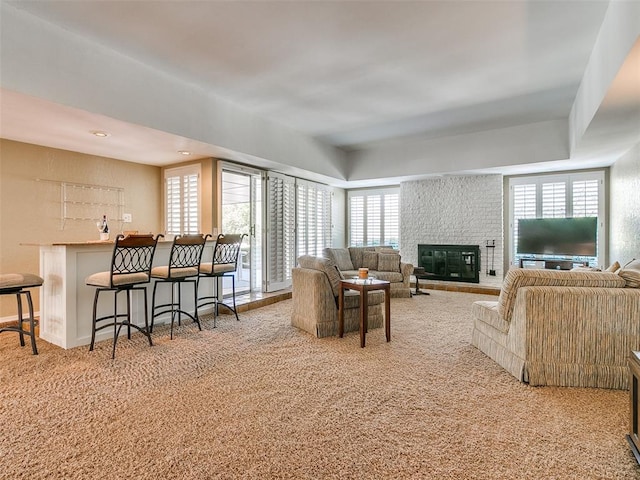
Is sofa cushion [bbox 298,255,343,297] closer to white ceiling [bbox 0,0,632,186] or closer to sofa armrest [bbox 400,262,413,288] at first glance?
white ceiling [bbox 0,0,632,186]

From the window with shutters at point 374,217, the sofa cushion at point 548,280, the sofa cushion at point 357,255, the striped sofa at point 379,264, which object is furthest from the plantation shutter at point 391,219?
the sofa cushion at point 548,280

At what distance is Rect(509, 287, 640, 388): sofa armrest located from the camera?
2439mm

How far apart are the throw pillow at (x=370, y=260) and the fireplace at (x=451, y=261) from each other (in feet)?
3.87

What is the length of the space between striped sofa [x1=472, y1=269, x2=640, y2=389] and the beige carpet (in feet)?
0.42

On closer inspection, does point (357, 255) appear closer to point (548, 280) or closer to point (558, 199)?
point (558, 199)

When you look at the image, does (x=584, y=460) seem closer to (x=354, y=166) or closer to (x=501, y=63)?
(x=501, y=63)

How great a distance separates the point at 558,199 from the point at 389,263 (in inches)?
133

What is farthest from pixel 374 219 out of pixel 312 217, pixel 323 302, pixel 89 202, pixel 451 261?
pixel 89 202

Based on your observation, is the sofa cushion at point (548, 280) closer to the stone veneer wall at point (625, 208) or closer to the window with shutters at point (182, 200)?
the stone veneer wall at point (625, 208)

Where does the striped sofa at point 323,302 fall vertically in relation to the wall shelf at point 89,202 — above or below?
below

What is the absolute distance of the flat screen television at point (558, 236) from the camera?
5.95 metres

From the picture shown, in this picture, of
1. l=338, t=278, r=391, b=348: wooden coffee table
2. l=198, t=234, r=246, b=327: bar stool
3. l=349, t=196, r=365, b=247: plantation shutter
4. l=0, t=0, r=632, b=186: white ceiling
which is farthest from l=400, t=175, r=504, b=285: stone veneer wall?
l=198, t=234, r=246, b=327: bar stool

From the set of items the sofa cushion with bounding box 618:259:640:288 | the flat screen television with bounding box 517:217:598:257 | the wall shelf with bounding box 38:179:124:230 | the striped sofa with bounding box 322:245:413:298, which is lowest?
the striped sofa with bounding box 322:245:413:298

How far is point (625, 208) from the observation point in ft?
15.6
